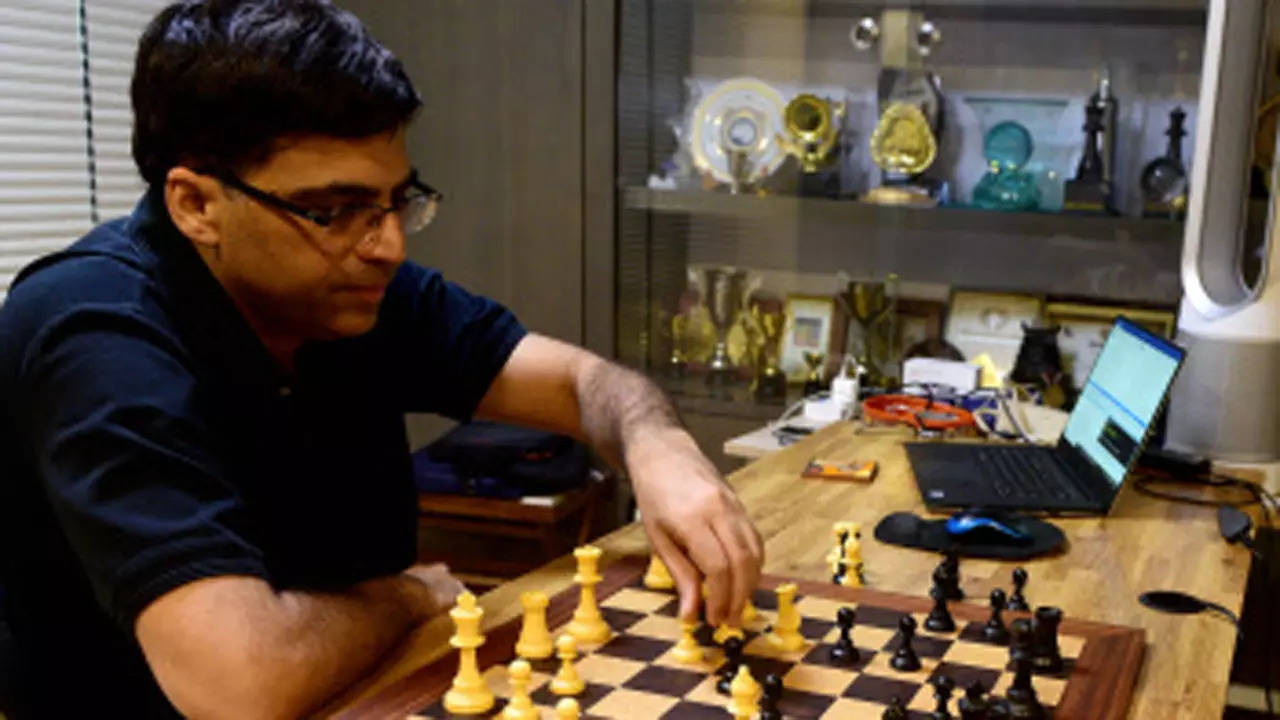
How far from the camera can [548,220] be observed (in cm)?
391

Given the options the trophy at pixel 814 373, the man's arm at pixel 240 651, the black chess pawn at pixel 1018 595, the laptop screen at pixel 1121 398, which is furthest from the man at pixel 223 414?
the trophy at pixel 814 373

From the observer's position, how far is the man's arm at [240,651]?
4.19ft

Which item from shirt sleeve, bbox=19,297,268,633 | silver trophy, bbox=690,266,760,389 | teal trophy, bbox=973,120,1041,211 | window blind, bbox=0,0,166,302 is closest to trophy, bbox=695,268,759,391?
silver trophy, bbox=690,266,760,389

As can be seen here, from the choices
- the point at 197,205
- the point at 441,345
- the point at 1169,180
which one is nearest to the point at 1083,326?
the point at 1169,180

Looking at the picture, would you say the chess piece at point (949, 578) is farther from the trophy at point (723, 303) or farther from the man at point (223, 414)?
the trophy at point (723, 303)

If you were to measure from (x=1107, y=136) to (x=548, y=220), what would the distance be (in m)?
1.51

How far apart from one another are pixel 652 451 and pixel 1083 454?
91 cm

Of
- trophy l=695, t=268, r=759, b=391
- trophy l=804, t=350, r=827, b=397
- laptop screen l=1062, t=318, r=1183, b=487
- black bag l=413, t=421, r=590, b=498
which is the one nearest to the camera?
laptop screen l=1062, t=318, r=1183, b=487

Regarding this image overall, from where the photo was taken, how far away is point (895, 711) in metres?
1.19

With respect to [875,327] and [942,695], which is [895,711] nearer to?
[942,695]

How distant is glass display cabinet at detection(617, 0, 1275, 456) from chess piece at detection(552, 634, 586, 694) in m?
2.44

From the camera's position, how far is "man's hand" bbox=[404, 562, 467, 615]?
5.22ft

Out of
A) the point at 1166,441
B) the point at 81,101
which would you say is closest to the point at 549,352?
the point at 1166,441

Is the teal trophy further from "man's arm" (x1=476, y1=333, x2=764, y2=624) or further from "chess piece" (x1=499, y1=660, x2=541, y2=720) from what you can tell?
"chess piece" (x1=499, y1=660, x2=541, y2=720)
